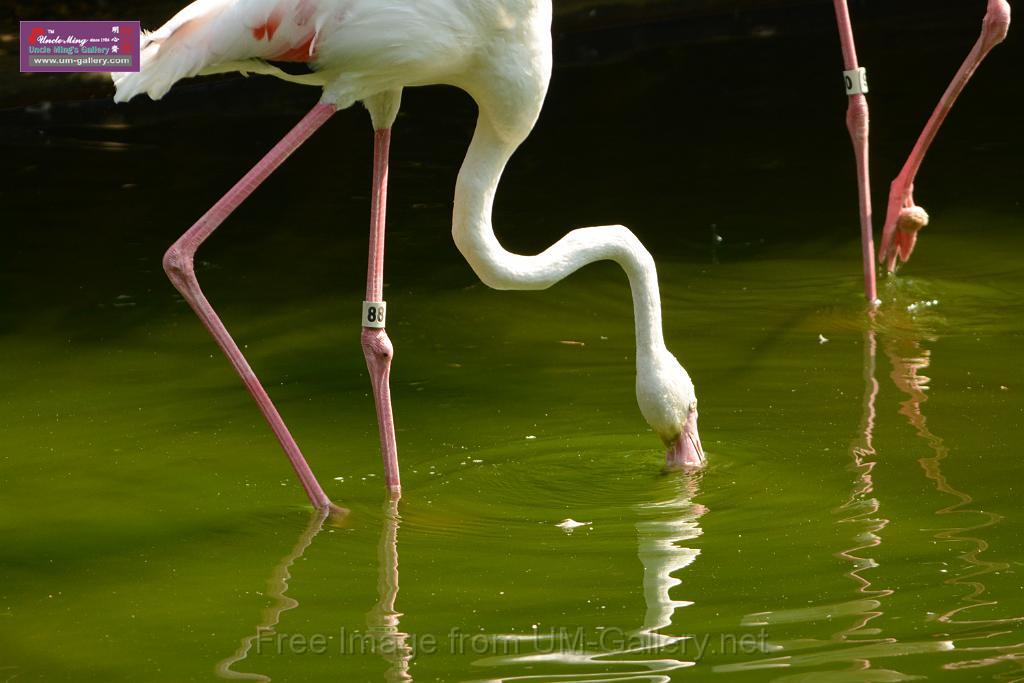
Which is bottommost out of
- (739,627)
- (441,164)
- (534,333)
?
(739,627)

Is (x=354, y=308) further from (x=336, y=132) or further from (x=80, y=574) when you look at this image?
(x=336, y=132)

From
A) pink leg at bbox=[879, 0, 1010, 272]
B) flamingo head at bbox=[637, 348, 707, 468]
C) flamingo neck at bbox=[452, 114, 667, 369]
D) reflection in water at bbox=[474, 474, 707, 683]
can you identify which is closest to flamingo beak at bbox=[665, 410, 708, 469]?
flamingo head at bbox=[637, 348, 707, 468]

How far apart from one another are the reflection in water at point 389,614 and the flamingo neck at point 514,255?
752 mm

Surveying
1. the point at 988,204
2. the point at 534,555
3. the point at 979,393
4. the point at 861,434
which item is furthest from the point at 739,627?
the point at 988,204

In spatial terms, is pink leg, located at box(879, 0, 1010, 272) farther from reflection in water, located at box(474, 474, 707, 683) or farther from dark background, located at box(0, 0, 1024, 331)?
reflection in water, located at box(474, 474, 707, 683)

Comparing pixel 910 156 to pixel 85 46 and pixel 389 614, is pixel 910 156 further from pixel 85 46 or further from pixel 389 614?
pixel 389 614

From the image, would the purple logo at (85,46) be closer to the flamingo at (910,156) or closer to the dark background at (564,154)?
the dark background at (564,154)

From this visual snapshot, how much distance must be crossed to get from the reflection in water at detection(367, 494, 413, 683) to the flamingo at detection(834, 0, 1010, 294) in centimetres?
276

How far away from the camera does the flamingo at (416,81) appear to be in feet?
14.2

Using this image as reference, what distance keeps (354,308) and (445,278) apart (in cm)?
53

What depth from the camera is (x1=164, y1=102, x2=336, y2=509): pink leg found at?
14.5 feet

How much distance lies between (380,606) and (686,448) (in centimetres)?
120

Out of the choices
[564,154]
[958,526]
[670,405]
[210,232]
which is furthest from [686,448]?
[564,154]

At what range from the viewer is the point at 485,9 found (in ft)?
14.1
